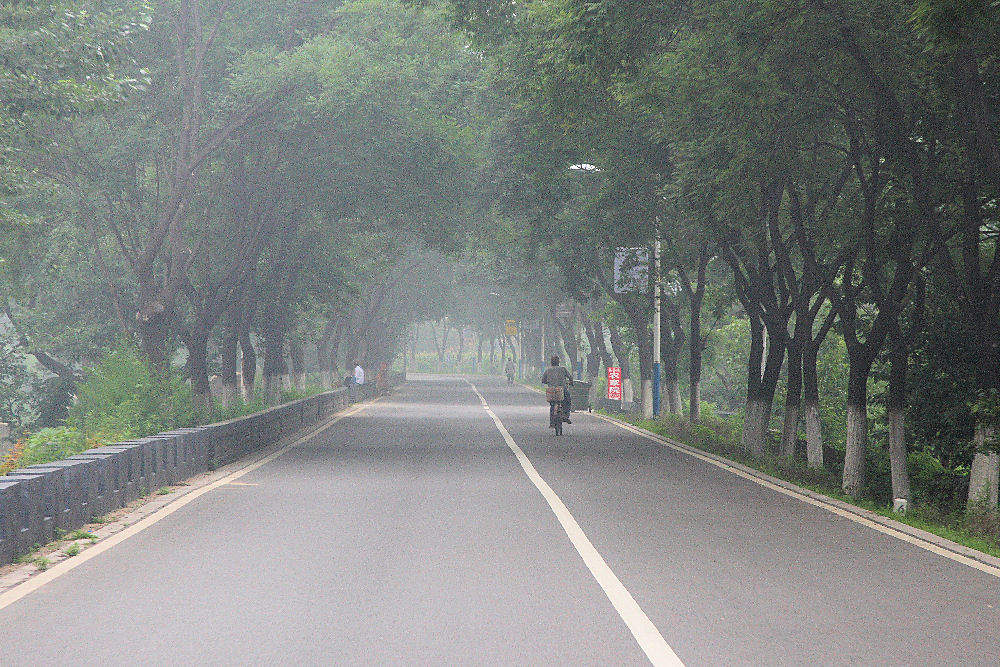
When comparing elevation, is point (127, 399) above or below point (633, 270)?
below

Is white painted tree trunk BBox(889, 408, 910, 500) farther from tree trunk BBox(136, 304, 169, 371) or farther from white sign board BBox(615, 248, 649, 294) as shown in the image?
white sign board BBox(615, 248, 649, 294)

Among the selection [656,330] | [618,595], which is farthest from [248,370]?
[618,595]

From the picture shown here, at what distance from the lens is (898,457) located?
17.2m

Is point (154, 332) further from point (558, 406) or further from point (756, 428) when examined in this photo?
point (756, 428)

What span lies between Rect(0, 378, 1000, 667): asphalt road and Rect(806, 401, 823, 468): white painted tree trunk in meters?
5.26

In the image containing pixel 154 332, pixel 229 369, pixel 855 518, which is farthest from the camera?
pixel 229 369

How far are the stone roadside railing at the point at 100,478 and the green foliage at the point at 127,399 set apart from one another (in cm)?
159

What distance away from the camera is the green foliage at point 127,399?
77.5 feet

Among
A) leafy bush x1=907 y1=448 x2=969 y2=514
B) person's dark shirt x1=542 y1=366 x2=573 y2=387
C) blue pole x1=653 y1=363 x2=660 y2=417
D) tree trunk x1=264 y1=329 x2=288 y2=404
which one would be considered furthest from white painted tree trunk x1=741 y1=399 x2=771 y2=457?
tree trunk x1=264 y1=329 x2=288 y2=404

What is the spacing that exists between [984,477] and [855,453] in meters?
3.35

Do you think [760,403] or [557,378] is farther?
[557,378]

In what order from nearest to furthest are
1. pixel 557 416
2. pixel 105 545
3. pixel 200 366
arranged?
pixel 105 545 < pixel 557 416 < pixel 200 366

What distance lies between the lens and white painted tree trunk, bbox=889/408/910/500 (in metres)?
16.9

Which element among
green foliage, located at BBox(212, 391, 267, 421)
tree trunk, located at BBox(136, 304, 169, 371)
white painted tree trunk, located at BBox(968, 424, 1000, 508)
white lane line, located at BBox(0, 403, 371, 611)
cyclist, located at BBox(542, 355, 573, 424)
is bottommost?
white lane line, located at BBox(0, 403, 371, 611)
